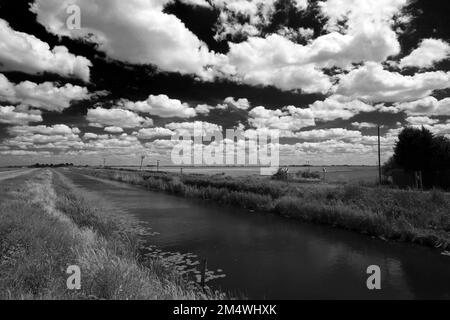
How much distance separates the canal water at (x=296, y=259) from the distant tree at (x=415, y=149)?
77.1ft

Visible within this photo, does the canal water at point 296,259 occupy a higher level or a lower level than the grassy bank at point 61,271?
lower

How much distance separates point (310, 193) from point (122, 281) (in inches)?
797

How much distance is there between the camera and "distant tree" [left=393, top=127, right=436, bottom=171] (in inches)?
1444

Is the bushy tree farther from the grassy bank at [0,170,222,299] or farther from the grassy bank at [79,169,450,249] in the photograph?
the grassy bank at [0,170,222,299]

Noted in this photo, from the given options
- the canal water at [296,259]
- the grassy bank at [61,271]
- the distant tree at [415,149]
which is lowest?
the canal water at [296,259]

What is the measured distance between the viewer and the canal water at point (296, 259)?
10.4m

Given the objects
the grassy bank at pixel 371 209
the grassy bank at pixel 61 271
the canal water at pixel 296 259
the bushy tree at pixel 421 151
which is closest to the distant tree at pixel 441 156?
the bushy tree at pixel 421 151

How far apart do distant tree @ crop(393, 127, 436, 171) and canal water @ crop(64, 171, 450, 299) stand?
77.1ft

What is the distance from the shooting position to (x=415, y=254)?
1398 centimetres

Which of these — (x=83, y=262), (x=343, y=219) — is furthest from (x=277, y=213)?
(x=83, y=262)

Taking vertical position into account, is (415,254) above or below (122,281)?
below

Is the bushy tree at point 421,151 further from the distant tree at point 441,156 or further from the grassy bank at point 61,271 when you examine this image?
the grassy bank at point 61,271

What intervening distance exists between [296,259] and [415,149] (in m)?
31.0

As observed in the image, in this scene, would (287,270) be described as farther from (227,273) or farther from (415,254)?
(415,254)
